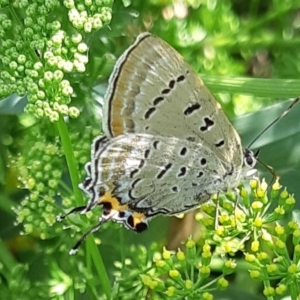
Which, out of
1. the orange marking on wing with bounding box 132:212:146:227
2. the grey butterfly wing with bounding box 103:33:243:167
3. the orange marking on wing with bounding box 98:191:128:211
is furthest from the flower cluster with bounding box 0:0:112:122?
the orange marking on wing with bounding box 132:212:146:227

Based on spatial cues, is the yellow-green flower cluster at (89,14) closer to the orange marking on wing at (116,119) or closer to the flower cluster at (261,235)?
the orange marking on wing at (116,119)

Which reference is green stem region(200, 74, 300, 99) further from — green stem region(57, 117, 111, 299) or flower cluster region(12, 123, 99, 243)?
green stem region(57, 117, 111, 299)

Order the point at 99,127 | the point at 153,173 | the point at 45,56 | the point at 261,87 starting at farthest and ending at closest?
the point at 99,127, the point at 261,87, the point at 153,173, the point at 45,56

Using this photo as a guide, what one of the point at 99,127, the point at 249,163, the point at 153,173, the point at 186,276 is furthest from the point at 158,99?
the point at 99,127

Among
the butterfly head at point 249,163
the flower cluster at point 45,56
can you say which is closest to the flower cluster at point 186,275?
the butterfly head at point 249,163

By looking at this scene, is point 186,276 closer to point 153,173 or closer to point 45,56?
point 153,173

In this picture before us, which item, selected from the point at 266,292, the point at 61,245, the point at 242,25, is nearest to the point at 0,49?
the point at 61,245
